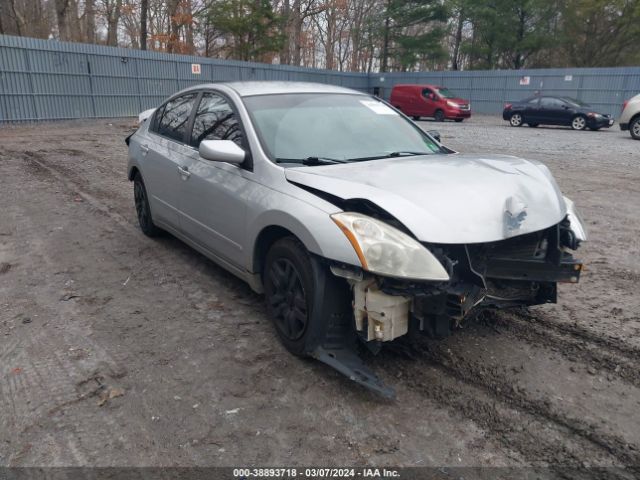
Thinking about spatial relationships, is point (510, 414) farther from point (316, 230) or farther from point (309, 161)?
point (309, 161)

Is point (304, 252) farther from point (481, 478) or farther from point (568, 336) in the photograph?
point (568, 336)

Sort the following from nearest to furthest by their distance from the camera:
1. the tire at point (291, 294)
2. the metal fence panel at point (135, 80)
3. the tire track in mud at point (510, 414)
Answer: the tire track in mud at point (510, 414), the tire at point (291, 294), the metal fence panel at point (135, 80)

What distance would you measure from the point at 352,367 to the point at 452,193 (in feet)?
3.78

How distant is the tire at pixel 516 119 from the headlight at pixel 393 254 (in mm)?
22378

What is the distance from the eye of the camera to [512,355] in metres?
3.41

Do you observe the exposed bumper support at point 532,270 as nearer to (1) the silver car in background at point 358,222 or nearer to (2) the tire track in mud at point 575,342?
(1) the silver car in background at point 358,222

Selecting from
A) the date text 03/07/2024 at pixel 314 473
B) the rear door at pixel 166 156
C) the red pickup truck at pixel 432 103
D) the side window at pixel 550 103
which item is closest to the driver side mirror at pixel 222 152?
the rear door at pixel 166 156

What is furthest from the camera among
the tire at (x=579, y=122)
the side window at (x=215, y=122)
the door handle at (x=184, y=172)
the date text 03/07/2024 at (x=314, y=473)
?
the tire at (x=579, y=122)

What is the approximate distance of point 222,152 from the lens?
360 centimetres

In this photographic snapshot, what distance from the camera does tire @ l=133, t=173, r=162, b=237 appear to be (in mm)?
5660

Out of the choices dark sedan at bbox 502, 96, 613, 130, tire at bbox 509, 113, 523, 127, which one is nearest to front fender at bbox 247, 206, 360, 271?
dark sedan at bbox 502, 96, 613, 130

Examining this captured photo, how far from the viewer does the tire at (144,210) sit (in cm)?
566

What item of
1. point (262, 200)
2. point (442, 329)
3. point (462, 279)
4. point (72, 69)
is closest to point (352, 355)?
point (442, 329)

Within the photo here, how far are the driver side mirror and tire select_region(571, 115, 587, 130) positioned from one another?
2072 cm
